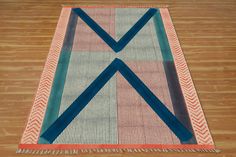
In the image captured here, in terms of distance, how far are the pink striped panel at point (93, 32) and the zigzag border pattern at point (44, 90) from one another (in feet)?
1.13

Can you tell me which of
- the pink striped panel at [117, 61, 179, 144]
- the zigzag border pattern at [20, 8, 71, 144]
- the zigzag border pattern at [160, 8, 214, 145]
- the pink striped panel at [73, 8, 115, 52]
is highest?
the zigzag border pattern at [160, 8, 214, 145]

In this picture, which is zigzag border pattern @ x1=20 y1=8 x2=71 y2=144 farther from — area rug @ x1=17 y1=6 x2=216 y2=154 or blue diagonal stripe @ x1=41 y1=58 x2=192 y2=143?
blue diagonal stripe @ x1=41 y1=58 x2=192 y2=143

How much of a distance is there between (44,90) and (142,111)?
170cm

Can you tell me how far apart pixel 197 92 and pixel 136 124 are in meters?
1.30

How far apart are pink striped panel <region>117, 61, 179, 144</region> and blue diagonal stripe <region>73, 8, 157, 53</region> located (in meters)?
0.71

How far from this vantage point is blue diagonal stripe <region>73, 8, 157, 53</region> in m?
6.08

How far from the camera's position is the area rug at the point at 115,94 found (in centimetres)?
412

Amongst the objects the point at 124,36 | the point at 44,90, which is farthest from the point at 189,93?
the point at 44,90

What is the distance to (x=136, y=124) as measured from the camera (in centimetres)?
438

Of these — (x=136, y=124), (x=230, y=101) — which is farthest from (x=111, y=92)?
(x=230, y=101)

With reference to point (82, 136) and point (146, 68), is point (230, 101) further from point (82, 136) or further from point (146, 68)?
point (82, 136)

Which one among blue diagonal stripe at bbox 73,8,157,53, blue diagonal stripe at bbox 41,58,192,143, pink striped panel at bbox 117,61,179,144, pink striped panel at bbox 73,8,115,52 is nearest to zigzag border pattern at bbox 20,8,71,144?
blue diagonal stripe at bbox 41,58,192,143

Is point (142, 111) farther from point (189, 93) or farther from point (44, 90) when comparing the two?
point (44, 90)

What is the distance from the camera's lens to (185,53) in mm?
5859
